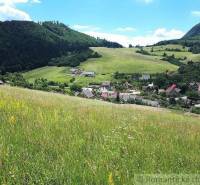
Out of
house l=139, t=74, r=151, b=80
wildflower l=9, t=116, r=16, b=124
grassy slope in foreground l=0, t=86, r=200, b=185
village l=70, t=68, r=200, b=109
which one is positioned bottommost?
village l=70, t=68, r=200, b=109

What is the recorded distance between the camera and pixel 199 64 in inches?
7431

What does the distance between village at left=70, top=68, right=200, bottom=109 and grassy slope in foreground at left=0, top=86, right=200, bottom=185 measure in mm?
112230

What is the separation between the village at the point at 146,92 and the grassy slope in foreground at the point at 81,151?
11223 cm

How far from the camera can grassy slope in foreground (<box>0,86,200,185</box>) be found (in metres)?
5.59

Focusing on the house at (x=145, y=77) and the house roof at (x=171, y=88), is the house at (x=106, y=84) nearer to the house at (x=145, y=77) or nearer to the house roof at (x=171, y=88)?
the house at (x=145, y=77)

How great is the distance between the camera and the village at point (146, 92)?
128 m

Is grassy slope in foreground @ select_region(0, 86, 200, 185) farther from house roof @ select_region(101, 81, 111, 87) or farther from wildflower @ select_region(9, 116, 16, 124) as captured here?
house roof @ select_region(101, 81, 111, 87)

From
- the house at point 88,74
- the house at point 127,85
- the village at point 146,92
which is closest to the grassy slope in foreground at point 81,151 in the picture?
the village at point 146,92

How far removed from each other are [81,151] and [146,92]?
15003 cm

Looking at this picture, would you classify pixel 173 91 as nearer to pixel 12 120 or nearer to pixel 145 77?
pixel 145 77

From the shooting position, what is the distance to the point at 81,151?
6664mm

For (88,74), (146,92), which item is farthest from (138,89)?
(88,74)

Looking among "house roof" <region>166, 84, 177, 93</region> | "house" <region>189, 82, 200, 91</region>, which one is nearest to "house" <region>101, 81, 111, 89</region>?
"house roof" <region>166, 84, 177, 93</region>

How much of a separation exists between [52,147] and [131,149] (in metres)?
1.33
